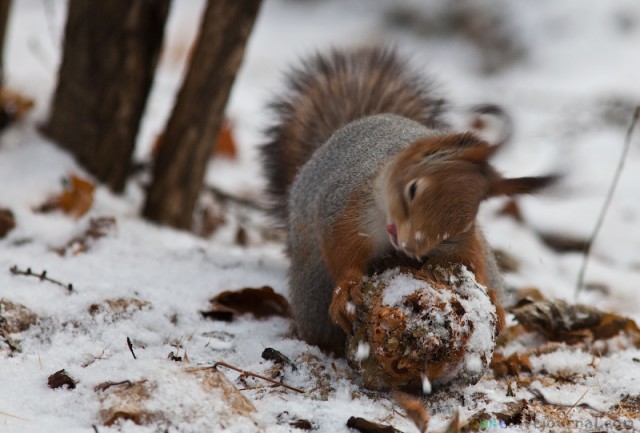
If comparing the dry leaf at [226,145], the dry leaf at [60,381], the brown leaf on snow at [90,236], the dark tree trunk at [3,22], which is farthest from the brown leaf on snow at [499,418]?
the dry leaf at [226,145]

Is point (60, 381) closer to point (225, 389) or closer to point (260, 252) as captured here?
point (225, 389)

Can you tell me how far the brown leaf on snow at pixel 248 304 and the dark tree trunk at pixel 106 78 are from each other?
1.00m

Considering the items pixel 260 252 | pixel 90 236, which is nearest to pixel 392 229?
pixel 90 236

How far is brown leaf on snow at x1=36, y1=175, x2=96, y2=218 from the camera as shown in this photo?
8.79ft

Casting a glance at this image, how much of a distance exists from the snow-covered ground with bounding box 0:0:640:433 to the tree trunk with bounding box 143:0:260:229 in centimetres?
14

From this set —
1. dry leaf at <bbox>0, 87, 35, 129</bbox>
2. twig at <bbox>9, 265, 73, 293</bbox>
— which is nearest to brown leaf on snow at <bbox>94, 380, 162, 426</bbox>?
twig at <bbox>9, 265, 73, 293</bbox>

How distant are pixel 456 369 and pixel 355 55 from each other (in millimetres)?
1358

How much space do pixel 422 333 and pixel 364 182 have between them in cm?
40

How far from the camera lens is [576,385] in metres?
1.78

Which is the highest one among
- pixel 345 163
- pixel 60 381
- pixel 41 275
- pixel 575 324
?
pixel 345 163

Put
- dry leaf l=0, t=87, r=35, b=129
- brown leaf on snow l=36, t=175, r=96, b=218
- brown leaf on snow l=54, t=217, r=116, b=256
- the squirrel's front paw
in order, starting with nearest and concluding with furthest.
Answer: the squirrel's front paw → brown leaf on snow l=54, t=217, r=116, b=256 → brown leaf on snow l=36, t=175, r=96, b=218 → dry leaf l=0, t=87, r=35, b=129

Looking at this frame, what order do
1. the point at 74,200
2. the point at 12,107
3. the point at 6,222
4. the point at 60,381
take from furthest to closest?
the point at 12,107, the point at 74,200, the point at 6,222, the point at 60,381

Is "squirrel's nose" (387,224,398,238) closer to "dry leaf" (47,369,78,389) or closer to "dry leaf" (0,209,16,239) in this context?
"dry leaf" (47,369,78,389)

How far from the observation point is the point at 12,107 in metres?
3.04
